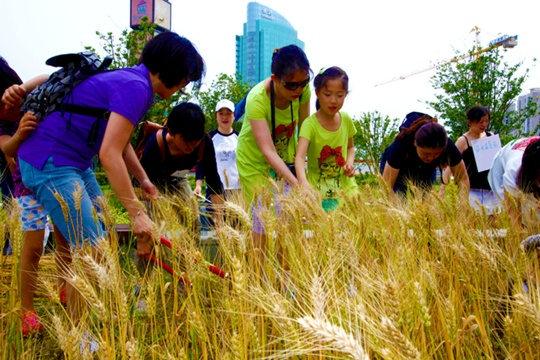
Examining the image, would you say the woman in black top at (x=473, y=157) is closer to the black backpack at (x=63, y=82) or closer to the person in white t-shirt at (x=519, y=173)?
the person in white t-shirt at (x=519, y=173)

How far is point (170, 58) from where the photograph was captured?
1769 millimetres

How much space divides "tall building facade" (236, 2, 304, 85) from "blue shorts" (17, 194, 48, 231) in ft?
214

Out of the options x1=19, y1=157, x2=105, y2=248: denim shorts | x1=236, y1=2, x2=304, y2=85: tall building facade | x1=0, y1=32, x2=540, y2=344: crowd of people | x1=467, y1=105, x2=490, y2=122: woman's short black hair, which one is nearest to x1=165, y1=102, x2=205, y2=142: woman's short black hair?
x1=0, y1=32, x2=540, y2=344: crowd of people

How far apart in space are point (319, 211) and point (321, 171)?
1.01 meters

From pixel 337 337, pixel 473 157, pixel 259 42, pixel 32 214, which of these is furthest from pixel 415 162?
pixel 259 42

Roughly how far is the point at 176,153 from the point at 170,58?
3.40ft

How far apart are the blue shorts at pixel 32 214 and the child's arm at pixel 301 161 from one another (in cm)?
124

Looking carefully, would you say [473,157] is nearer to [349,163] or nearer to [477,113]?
[477,113]

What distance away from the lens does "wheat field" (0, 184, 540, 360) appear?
90 cm

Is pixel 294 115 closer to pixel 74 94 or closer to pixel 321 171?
pixel 321 171

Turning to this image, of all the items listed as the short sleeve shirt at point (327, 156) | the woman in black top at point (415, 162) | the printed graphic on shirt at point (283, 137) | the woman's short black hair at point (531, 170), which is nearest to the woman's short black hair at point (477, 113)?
the woman in black top at point (415, 162)

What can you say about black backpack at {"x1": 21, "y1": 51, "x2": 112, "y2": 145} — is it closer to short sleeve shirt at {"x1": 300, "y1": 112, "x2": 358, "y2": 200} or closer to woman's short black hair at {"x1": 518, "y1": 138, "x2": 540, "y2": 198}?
short sleeve shirt at {"x1": 300, "y1": 112, "x2": 358, "y2": 200}

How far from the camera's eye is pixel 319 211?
1.69 metres

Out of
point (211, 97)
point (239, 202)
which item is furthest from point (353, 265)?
point (211, 97)
